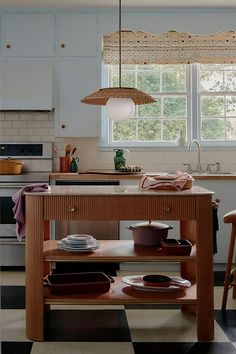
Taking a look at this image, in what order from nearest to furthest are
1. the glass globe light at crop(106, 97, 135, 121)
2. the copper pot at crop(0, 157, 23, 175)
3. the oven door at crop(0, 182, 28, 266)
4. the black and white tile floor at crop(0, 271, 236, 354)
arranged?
the black and white tile floor at crop(0, 271, 236, 354), the glass globe light at crop(106, 97, 135, 121), the oven door at crop(0, 182, 28, 266), the copper pot at crop(0, 157, 23, 175)

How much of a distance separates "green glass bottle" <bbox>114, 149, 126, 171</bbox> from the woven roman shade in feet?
3.41

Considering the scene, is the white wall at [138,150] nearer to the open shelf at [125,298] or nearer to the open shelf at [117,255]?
the open shelf at [117,255]

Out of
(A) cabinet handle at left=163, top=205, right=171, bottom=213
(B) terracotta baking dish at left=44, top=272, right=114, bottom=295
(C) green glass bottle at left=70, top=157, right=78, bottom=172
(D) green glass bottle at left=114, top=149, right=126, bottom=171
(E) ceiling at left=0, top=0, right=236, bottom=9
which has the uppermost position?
(E) ceiling at left=0, top=0, right=236, bottom=9

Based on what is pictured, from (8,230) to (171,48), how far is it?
8.82 feet

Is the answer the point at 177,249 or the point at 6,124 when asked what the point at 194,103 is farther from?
the point at 177,249

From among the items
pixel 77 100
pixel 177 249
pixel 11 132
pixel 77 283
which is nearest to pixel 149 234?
pixel 177 249

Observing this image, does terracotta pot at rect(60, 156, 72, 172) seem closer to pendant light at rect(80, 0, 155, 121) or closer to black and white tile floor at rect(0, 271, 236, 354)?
black and white tile floor at rect(0, 271, 236, 354)

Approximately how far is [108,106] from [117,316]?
1.48m

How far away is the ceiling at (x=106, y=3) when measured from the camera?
5617 mm

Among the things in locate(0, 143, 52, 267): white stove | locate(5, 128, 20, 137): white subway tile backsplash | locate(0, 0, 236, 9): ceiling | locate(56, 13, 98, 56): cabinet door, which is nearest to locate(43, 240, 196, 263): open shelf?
locate(0, 143, 52, 267): white stove

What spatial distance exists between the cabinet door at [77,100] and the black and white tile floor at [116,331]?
7.36ft

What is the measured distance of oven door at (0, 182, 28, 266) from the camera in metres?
5.35

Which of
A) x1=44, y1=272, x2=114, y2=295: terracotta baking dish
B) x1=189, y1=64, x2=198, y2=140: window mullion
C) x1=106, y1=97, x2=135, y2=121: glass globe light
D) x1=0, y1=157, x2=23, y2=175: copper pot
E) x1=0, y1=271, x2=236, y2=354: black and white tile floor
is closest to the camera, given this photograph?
x1=0, y1=271, x2=236, y2=354: black and white tile floor

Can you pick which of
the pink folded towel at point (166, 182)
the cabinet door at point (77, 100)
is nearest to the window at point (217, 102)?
the cabinet door at point (77, 100)
